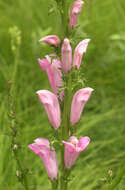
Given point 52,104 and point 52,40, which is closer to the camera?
point 52,40

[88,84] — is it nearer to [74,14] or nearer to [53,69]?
[53,69]

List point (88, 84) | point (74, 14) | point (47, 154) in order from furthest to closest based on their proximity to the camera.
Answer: point (88, 84) < point (47, 154) < point (74, 14)

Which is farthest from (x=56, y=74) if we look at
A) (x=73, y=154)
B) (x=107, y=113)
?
(x=107, y=113)

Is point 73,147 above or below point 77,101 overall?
below

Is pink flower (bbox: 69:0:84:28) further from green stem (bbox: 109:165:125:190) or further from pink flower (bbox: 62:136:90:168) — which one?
green stem (bbox: 109:165:125:190)

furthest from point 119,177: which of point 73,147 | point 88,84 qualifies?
point 88,84

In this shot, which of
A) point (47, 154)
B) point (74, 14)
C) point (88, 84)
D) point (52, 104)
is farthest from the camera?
point (88, 84)

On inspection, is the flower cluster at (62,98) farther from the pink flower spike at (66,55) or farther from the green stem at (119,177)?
the green stem at (119,177)

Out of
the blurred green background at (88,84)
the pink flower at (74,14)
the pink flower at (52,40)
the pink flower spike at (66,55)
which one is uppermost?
the pink flower at (74,14)

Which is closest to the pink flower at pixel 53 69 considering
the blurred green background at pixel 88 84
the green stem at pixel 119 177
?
the green stem at pixel 119 177
